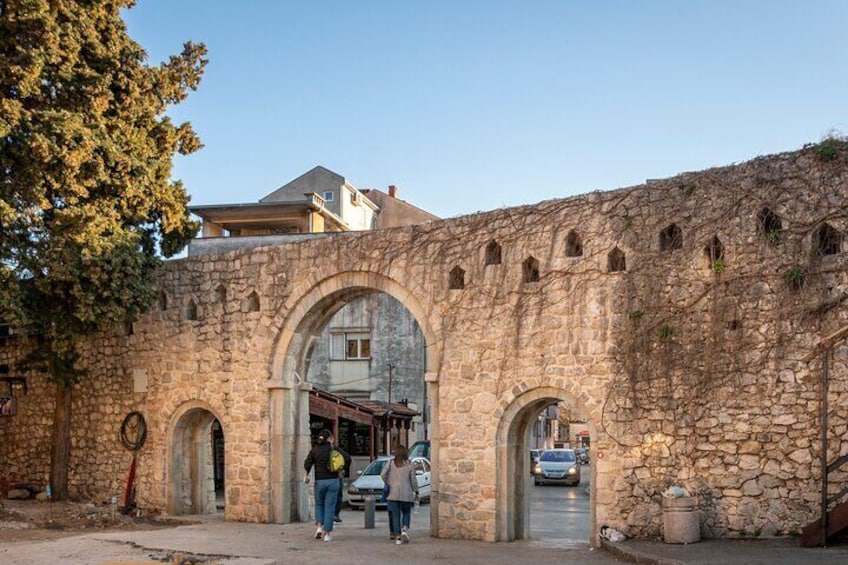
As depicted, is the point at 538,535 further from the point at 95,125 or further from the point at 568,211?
the point at 95,125

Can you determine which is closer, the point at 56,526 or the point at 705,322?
the point at 705,322

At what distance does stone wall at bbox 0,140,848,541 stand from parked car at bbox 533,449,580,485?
1741cm

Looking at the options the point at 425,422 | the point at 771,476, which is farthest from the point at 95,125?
the point at 425,422

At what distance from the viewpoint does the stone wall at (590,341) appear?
1193cm

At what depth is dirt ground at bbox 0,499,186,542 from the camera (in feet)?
50.2

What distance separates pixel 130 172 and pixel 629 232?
928 cm

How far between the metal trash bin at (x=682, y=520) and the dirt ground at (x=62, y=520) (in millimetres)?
8926

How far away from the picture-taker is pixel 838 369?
11570 mm

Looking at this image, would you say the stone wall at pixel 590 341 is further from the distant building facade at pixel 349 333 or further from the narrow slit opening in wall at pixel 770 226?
the distant building facade at pixel 349 333

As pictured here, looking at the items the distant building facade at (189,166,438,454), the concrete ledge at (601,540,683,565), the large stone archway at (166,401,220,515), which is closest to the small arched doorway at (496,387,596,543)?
the concrete ledge at (601,540,683,565)

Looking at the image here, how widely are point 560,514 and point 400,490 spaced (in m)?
8.23

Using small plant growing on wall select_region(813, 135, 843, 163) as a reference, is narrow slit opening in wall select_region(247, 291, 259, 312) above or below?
below

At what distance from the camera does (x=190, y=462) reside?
60.7ft

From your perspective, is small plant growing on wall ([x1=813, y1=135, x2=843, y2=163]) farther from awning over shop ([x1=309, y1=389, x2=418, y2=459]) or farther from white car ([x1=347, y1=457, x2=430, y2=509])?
awning over shop ([x1=309, y1=389, x2=418, y2=459])
